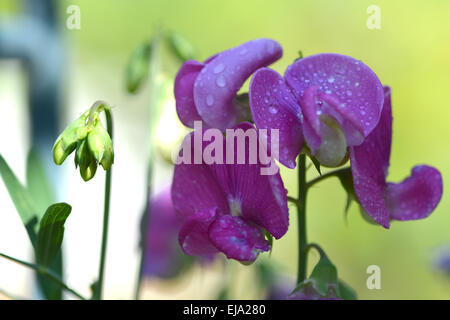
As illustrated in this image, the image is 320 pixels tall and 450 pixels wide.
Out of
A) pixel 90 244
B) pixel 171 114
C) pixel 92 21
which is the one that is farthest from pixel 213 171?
pixel 92 21

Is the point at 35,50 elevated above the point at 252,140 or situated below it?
above

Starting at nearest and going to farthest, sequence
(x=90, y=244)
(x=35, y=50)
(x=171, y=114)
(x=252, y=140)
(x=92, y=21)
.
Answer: (x=252, y=140) < (x=171, y=114) < (x=35, y=50) < (x=90, y=244) < (x=92, y=21)

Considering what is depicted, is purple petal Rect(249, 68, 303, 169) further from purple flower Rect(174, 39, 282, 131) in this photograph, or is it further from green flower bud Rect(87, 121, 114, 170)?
green flower bud Rect(87, 121, 114, 170)

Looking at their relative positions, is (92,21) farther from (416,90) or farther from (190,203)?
(190,203)

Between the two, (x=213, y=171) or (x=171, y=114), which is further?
(x=171, y=114)

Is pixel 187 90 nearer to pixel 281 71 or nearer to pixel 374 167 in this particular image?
pixel 374 167

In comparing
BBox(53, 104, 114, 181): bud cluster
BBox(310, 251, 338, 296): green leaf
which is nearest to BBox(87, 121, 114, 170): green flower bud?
BBox(53, 104, 114, 181): bud cluster
